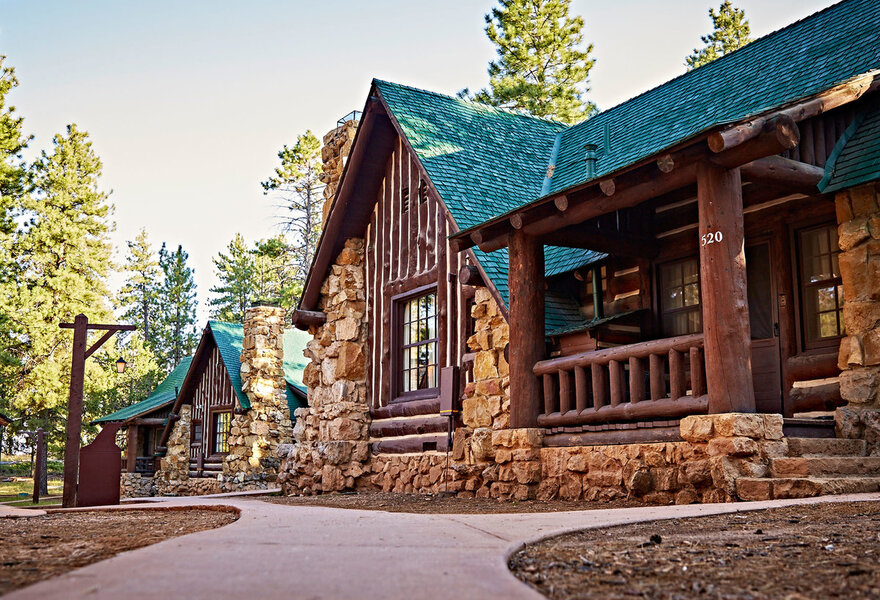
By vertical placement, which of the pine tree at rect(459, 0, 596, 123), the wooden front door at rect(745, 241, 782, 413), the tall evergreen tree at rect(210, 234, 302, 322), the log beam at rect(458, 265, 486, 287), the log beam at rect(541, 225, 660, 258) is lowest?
the wooden front door at rect(745, 241, 782, 413)

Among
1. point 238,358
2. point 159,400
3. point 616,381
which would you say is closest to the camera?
point 616,381

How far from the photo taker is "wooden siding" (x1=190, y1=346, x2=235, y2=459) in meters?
26.8

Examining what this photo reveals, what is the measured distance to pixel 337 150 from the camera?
54.4 feet

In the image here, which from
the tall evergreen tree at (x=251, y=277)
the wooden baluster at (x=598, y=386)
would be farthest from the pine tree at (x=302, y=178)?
the wooden baluster at (x=598, y=386)

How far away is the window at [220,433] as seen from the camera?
27.0 metres

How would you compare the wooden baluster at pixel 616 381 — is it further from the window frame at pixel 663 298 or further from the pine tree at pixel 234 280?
the pine tree at pixel 234 280

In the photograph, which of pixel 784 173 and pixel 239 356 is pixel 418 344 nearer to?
pixel 784 173

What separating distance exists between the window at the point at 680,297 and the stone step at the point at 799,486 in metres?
3.76

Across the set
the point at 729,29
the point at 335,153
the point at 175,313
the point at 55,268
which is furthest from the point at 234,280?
the point at 335,153

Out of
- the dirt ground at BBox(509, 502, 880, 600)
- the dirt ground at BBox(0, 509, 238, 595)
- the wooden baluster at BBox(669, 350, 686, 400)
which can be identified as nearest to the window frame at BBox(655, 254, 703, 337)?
the wooden baluster at BBox(669, 350, 686, 400)

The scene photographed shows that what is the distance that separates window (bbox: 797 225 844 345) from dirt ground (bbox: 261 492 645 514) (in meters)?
3.14

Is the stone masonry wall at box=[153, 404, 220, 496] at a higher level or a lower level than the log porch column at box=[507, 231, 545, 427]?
lower

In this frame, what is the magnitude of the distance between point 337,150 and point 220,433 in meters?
13.9

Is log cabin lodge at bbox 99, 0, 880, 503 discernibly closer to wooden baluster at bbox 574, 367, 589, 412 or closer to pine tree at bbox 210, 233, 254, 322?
wooden baluster at bbox 574, 367, 589, 412
